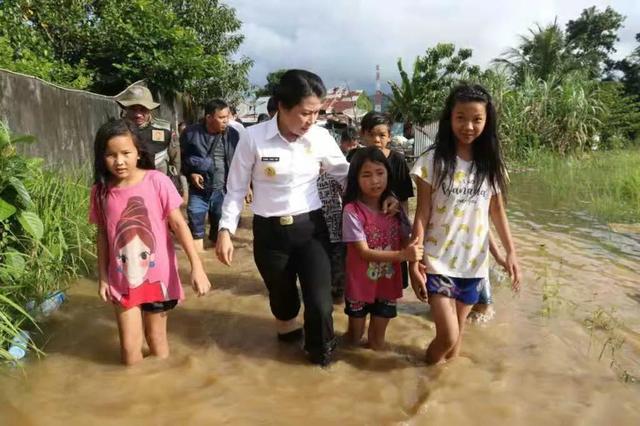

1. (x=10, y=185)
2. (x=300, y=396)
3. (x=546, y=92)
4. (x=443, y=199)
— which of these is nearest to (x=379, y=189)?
(x=443, y=199)

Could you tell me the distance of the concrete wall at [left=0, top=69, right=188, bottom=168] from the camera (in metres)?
4.29

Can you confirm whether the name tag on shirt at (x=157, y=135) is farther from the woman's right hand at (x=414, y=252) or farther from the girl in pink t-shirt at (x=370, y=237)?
the woman's right hand at (x=414, y=252)

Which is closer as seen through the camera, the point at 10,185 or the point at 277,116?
the point at 277,116

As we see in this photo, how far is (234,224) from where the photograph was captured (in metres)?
2.93

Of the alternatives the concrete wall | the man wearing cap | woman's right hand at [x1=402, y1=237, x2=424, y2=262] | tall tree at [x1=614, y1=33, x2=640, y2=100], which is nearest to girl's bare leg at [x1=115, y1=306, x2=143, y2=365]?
woman's right hand at [x1=402, y1=237, x2=424, y2=262]

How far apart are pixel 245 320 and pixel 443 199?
1858 millimetres

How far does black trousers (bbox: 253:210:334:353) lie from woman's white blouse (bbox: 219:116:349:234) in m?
0.09

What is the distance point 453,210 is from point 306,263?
0.90 meters

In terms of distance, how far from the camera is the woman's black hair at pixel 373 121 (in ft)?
11.6

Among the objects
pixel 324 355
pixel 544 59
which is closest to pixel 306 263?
pixel 324 355

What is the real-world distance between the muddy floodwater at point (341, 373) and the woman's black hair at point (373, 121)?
57.1 inches

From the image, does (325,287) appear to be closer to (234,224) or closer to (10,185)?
(234,224)

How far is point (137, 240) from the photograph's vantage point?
2783 millimetres

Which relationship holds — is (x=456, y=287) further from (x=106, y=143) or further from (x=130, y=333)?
(x=106, y=143)
